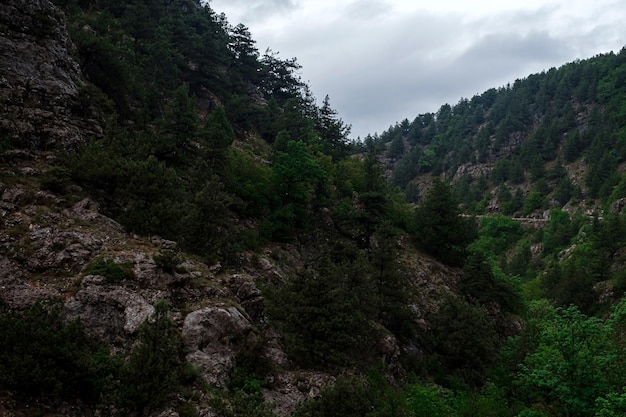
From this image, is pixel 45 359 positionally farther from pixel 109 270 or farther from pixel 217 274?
pixel 217 274

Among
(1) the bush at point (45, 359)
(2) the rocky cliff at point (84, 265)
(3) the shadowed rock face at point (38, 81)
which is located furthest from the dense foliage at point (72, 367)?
(3) the shadowed rock face at point (38, 81)

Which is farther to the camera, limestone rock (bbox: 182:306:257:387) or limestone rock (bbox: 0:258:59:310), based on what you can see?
limestone rock (bbox: 182:306:257:387)

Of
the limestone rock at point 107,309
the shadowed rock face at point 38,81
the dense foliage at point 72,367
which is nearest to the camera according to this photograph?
the dense foliage at point 72,367

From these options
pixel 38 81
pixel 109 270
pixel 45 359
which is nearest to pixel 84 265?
pixel 109 270

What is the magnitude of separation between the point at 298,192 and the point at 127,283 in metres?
21.4

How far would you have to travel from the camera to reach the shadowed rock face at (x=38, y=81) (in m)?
26.8

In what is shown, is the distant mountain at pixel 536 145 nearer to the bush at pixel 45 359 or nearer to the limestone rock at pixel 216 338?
the limestone rock at pixel 216 338

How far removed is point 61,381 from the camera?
14.3 meters

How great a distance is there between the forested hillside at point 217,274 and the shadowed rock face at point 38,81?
0.13 m

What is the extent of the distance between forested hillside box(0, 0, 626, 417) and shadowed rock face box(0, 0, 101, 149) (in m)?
0.13

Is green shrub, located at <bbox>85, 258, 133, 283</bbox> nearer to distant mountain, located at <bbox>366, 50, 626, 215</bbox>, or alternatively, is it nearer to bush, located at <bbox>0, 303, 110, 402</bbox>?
bush, located at <bbox>0, 303, 110, 402</bbox>

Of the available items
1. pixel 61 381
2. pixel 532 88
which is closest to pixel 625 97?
pixel 532 88

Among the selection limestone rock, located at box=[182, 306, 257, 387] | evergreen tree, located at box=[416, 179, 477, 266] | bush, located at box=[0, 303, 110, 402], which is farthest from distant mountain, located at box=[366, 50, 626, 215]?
bush, located at box=[0, 303, 110, 402]

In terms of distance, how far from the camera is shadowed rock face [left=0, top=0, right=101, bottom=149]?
26781 millimetres
